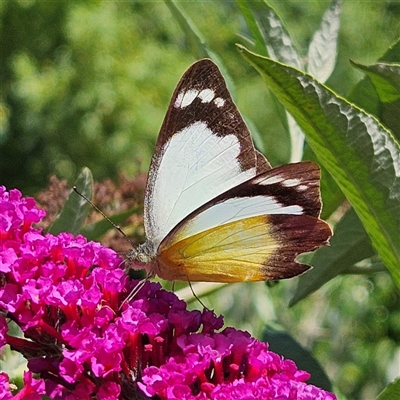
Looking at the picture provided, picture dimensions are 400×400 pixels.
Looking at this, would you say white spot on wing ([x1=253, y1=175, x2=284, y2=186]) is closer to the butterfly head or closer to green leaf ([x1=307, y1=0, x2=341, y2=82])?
the butterfly head

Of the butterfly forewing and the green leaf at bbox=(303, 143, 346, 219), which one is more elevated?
the butterfly forewing

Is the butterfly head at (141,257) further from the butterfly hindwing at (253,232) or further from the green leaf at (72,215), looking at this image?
the green leaf at (72,215)

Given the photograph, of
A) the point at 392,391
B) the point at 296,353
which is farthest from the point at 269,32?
the point at 392,391

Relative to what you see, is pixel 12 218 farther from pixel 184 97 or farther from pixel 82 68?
pixel 82 68

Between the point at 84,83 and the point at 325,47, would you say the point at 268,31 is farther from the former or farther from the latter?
the point at 84,83

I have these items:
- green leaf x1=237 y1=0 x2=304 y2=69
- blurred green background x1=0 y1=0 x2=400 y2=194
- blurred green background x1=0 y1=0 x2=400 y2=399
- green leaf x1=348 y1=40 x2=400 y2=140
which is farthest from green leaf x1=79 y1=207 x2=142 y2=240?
blurred green background x1=0 y1=0 x2=400 y2=194
